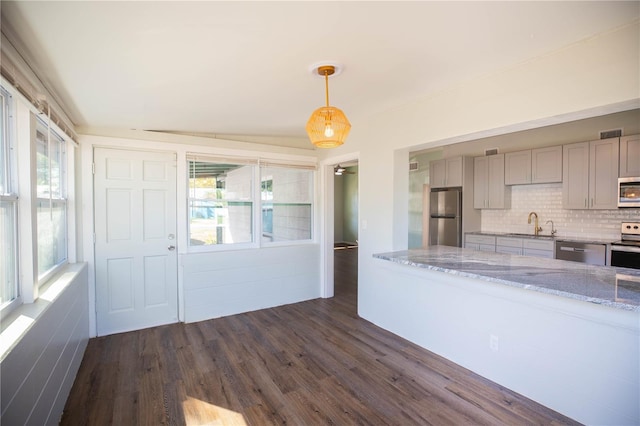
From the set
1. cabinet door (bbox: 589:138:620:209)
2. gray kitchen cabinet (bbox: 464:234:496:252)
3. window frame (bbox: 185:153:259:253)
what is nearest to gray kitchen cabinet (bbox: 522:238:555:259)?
gray kitchen cabinet (bbox: 464:234:496:252)

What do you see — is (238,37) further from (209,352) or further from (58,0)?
(209,352)

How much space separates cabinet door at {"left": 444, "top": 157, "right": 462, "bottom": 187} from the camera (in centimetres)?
520

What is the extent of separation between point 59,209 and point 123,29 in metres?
2.11

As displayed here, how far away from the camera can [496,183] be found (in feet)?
16.0

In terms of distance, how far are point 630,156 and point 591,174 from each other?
0.40 meters

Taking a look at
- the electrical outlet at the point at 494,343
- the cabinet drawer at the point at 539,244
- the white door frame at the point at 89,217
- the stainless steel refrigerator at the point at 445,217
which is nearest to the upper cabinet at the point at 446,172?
the stainless steel refrigerator at the point at 445,217

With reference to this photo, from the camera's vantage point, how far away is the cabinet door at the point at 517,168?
14.7ft

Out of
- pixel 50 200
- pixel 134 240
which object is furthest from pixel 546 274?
pixel 134 240

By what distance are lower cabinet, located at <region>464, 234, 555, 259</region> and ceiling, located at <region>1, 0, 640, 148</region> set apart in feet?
9.60

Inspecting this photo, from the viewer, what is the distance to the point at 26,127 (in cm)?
182

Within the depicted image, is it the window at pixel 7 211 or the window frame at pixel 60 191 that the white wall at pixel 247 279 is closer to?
the window frame at pixel 60 191

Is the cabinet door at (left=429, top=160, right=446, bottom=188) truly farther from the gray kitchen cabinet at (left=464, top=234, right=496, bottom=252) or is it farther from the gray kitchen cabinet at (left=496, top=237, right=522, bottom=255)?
the gray kitchen cabinet at (left=496, top=237, right=522, bottom=255)

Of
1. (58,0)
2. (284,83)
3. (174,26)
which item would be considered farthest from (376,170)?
(58,0)

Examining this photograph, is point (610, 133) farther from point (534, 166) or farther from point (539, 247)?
point (539, 247)
